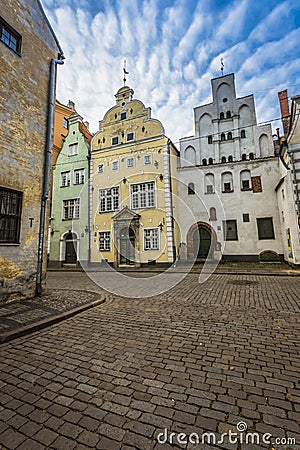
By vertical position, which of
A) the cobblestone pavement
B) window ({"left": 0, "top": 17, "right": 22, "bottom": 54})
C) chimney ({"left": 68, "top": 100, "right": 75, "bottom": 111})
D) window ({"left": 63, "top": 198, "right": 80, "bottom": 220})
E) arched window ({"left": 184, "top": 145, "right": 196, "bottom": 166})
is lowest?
the cobblestone pavement

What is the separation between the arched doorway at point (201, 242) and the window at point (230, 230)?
142 centimetres

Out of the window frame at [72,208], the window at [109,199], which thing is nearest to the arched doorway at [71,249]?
the window frame at [72,208]

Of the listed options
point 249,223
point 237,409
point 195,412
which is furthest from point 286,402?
point 249,223

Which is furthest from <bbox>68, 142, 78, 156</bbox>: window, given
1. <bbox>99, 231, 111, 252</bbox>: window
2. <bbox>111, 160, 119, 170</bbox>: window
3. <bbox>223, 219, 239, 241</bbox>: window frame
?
<bbox>223, 219, 239, 241</bbox>: window frame

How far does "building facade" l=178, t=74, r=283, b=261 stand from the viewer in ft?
61.3

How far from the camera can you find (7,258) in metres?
6.75

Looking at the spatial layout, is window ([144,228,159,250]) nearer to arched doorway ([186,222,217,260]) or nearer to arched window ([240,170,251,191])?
arched doorway ([186,222,217,260])

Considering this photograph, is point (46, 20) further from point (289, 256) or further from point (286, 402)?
point (289, 256)

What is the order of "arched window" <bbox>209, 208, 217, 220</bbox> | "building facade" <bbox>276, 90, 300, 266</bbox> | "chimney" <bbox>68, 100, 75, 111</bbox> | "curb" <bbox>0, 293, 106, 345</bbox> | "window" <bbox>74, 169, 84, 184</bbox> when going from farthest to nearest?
"chimney" <bbox>68, 100, 75, 111</bbox> < "window" <bbox>74, 169, 84, 184</bbox> < "arched window" <bbox>209, 208, 217, 220</bbox> < "building facade" <bbox>276, 90, 300, 266</bbox> < "curb" <bbox>0, 293, 106, 345</bbox>

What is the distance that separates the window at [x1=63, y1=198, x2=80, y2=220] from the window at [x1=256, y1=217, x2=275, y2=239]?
53.3 ft

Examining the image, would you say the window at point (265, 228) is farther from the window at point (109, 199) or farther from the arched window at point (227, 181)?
the window at point (109, 199)

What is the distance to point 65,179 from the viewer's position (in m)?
22.7

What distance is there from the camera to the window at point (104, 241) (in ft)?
67.2

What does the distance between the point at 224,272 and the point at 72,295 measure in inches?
370
